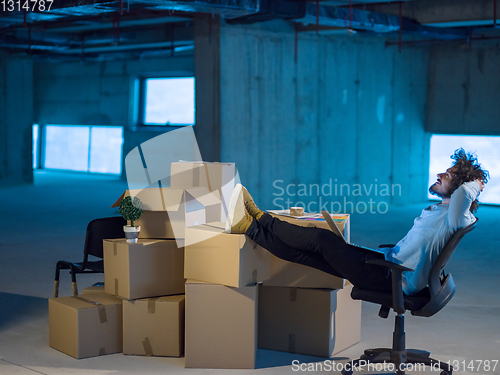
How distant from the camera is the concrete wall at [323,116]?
7.65 m

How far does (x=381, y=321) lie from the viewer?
3.79 metres

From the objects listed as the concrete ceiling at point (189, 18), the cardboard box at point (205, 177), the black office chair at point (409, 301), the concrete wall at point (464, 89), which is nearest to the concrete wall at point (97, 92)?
the concrete ceiling at point (189, 18)

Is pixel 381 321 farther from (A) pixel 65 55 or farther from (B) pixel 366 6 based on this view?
(A) pixel 65 55

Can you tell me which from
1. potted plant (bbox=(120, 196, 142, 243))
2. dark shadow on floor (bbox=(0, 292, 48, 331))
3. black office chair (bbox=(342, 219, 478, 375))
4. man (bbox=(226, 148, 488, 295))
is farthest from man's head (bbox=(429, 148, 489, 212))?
dark shadow on floor (bbox=(0, 292, 48, 331))

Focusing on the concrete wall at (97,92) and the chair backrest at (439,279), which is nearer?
the chair backrest at (439,279)

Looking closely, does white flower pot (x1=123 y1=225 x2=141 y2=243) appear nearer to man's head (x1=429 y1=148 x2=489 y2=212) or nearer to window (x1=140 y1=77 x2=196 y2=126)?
man's head (x1=429 y1=148 x2=489 y2=212)

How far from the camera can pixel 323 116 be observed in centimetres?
851

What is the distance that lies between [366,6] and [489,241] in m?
3.43

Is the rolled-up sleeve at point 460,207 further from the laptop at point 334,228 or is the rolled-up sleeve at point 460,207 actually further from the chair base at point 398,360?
the chair base at point 398,360

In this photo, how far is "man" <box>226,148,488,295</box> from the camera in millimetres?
2789

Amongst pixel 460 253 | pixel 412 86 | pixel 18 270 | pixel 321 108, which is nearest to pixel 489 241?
pixel 460 253

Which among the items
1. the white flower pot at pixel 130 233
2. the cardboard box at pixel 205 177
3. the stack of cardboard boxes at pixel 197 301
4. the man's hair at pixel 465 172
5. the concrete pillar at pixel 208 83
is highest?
the concrete pillar at pixel 208 83

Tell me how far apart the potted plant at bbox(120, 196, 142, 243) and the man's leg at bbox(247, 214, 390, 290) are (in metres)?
0.62

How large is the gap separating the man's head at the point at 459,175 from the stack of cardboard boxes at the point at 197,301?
54 centimetres
